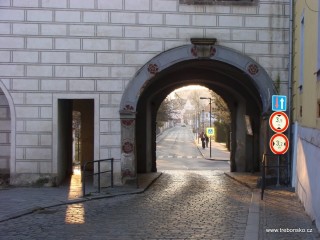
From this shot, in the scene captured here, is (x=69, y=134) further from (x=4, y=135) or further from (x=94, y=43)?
(x=94, y=43)

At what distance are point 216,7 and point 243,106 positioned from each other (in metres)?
7.78

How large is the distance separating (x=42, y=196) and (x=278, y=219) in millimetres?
5914

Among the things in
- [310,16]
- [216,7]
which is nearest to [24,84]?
[216,7]

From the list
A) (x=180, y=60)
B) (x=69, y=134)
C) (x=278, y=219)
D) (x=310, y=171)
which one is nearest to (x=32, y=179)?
(x=69, y=134)

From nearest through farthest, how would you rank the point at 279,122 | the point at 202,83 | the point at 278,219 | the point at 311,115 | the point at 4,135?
the point at 278,219, the point at 311,115, the point at 279,122, the point at 4,135, the point at 202,83

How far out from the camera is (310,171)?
9.71 m

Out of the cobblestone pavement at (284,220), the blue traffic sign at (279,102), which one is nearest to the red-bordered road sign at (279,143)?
the blue traffic sign at (279,102)

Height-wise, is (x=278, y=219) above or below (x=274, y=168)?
below

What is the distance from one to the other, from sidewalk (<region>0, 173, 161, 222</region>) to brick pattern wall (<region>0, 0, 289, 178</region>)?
2.76 ft

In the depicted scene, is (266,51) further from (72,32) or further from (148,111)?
(148,111)

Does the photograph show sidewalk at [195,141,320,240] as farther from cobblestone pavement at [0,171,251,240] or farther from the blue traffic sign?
the blue traffic sign

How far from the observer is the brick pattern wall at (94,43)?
565 inches

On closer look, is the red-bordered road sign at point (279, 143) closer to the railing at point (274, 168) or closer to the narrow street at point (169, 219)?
the narrow street at point (169, 219)

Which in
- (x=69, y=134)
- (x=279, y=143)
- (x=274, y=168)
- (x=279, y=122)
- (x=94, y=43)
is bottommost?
(x=274, y=168)
